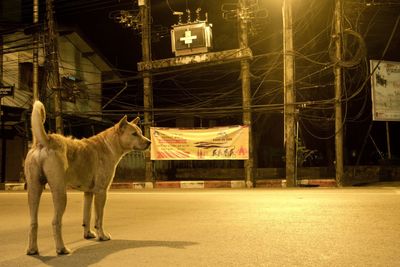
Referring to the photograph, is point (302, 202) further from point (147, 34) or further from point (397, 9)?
point (397, 9)

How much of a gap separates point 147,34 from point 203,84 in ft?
35.3

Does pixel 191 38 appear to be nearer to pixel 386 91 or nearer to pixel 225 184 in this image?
pixel 225 184

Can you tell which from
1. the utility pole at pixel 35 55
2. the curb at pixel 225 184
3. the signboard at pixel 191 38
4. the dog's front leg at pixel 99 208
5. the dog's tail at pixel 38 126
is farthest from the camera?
the utility pole at pixel 35 55

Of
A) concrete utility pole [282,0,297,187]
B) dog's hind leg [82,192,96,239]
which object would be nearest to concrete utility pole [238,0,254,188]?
concrete utility pole [282,0,297,187]

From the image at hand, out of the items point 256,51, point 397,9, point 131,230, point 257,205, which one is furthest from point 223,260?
point 256,51

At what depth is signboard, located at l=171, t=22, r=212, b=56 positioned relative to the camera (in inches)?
827

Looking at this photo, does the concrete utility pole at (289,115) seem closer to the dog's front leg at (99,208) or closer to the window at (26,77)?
the dog's front leg at (99,208)

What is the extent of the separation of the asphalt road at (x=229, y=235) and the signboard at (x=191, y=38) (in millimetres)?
10430

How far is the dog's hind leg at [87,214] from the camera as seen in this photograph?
7242 millimetres

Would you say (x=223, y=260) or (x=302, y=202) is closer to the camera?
(x=223, y=260)

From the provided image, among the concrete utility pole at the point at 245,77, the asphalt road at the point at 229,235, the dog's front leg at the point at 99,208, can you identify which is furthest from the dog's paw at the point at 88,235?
the concrete utility pole at the point at 245,77

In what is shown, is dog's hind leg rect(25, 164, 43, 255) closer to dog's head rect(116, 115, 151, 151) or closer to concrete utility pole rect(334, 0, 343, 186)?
dog's head rect(116, 115, 151, 151)

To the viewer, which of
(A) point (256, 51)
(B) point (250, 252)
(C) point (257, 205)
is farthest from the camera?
(A) point (256, 51)

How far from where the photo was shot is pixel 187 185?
20.8 metres
